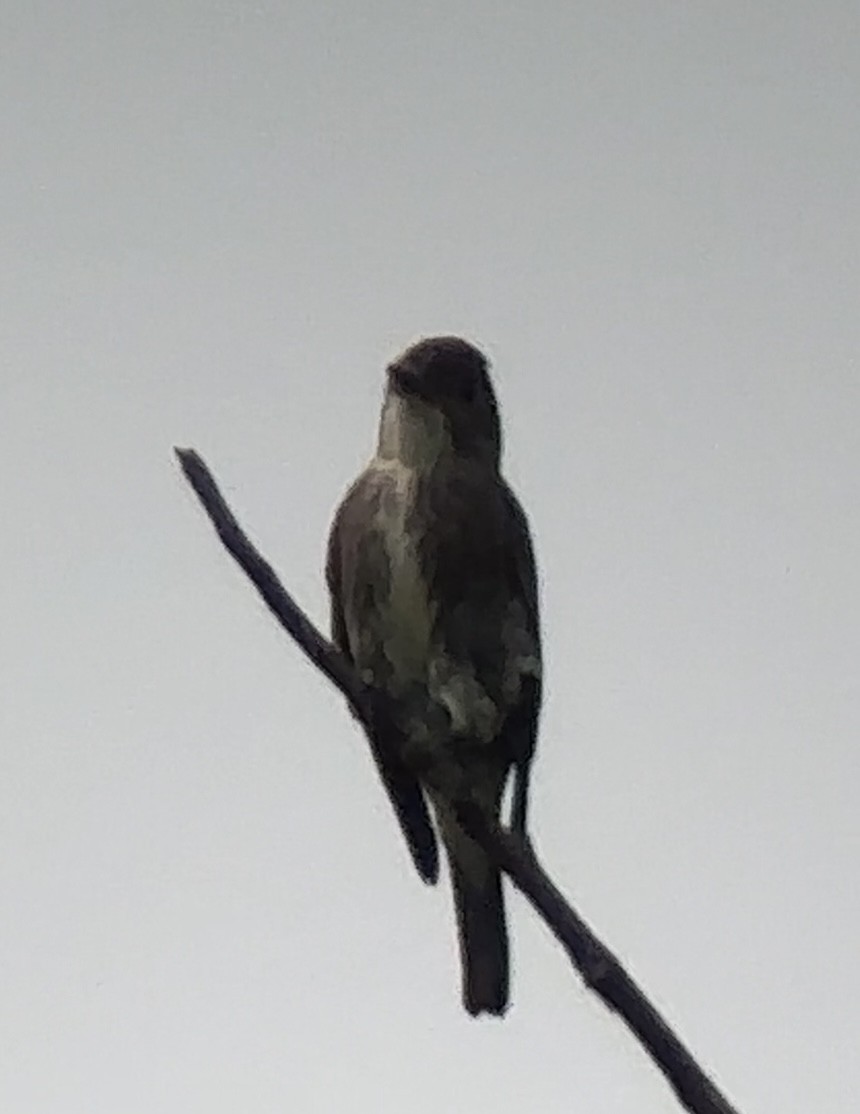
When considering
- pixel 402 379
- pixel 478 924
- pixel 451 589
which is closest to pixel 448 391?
pixel 402 379

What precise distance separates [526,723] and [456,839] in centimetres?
23

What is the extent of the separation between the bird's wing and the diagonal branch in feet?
2.18

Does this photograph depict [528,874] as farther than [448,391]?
No

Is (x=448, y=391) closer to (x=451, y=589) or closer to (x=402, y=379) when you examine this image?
(x=402, y=379)

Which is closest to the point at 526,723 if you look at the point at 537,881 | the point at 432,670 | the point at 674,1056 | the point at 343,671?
the point at 432,670

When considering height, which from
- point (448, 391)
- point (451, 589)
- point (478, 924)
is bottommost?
point (478, 924)

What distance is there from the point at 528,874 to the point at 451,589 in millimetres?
1292

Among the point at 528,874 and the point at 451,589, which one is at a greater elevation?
the point at 451,589

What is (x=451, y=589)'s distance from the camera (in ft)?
9.77

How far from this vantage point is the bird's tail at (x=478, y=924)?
9.30ft

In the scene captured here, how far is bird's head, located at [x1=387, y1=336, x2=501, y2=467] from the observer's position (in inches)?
118

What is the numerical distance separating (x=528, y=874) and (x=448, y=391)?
1406 mm

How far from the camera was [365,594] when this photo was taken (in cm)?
301

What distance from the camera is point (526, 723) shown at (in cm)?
305
